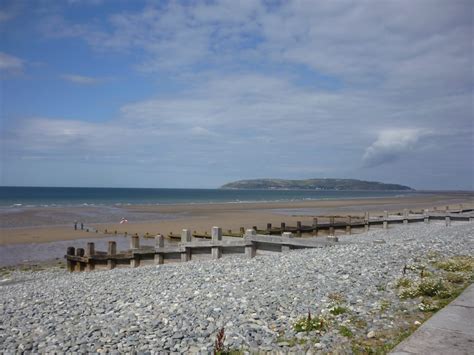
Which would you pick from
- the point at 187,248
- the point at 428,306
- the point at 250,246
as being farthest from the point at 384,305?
the point at 187,248

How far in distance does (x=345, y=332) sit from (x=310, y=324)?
573 mm

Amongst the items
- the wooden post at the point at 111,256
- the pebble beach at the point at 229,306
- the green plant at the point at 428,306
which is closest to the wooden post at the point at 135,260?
the wooden post at the point at 111,256

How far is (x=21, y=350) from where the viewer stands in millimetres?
7797

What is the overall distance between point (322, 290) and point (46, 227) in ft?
115

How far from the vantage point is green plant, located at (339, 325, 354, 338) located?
686 cm

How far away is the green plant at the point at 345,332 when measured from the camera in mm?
6855

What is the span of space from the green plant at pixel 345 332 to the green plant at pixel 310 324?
23 cm

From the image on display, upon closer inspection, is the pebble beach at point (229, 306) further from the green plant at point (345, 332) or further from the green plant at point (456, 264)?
the green plant at point (456, 264)

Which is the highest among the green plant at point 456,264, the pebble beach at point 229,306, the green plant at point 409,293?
the green plant at point 456,264

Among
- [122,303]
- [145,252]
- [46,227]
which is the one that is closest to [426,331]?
[122,303]

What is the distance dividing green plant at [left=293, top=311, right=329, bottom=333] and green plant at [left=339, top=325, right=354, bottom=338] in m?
0.23

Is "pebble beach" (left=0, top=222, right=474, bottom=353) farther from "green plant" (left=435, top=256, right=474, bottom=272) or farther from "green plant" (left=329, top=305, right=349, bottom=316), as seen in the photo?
"green plant" (left=435, top=256, right=474, bottom=272)

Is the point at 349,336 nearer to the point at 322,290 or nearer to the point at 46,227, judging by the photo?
the point at 322,290

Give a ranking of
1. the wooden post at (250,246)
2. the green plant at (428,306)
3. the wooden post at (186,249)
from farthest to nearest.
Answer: the wooden post at (186,249) → the wooden post at (250,246) → the green plant at (428,306)
